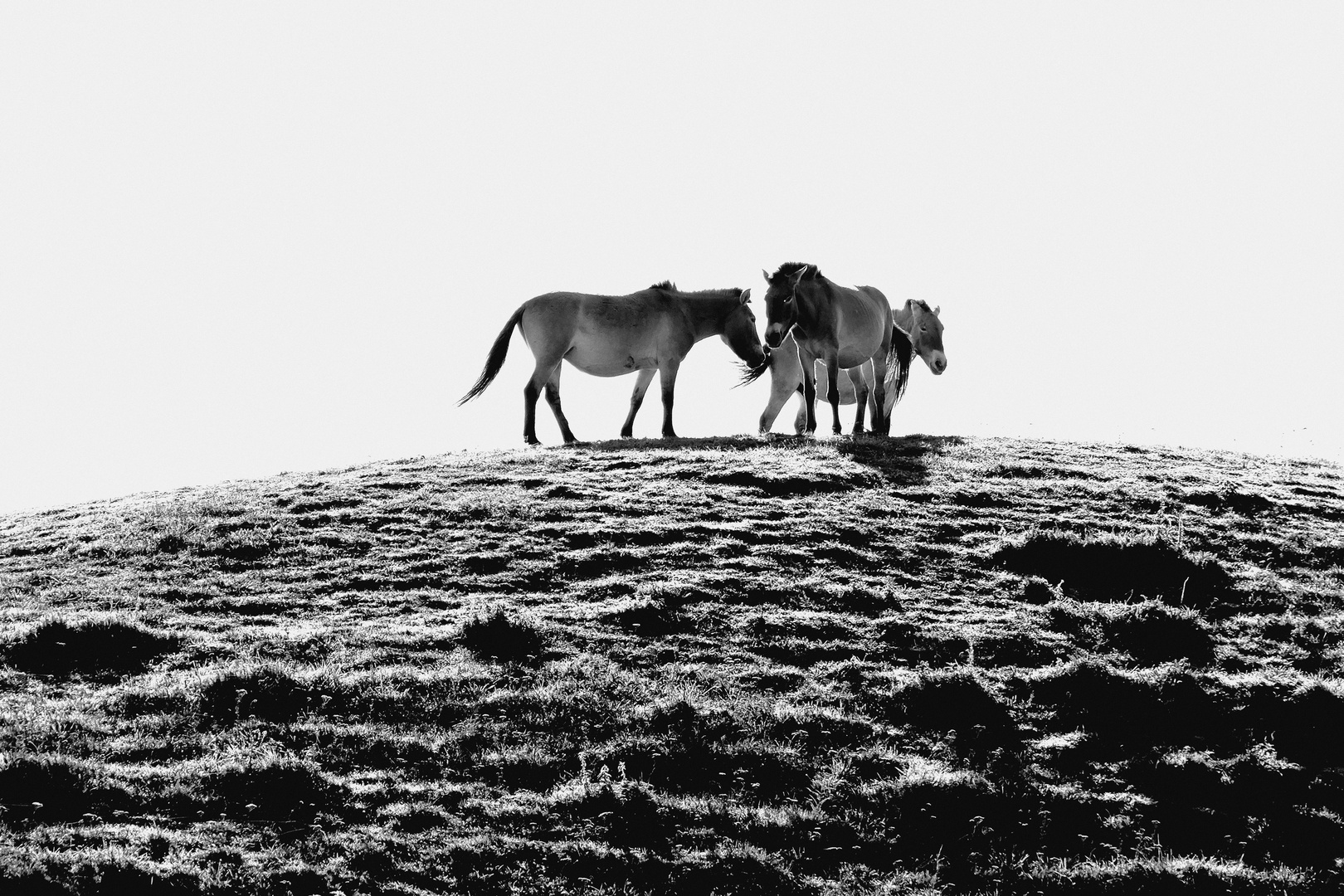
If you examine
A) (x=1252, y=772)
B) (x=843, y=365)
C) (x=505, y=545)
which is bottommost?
(x=1252, y=772)

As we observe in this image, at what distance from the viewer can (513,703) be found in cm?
902

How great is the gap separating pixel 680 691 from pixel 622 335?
10.8m

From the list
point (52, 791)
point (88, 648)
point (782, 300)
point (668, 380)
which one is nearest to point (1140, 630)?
point (52, 791)

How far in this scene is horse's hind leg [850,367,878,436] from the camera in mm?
20938

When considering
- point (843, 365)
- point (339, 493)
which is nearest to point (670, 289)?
point (843, 365)

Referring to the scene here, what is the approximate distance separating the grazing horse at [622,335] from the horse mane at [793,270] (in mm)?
1138

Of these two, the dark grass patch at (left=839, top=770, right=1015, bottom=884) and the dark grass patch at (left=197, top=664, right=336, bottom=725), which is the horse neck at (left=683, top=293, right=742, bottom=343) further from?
the dark grass patch at (left=839, top=770, right=1015, bottom=884)

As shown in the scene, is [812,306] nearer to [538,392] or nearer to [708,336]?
[708,336]

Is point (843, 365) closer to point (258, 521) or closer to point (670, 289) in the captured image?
point (670, 289)

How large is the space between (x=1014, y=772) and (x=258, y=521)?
356 inches

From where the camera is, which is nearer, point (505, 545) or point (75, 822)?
point (75, 822)

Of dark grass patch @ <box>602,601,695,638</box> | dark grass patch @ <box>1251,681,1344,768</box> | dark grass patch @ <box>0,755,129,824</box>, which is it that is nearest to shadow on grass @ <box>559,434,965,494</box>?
dark grass patch @ <box>602,601,695,638</box>

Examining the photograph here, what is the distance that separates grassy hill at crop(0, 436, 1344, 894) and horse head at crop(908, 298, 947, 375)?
7855 mm

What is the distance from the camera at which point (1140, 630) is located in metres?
10.9
